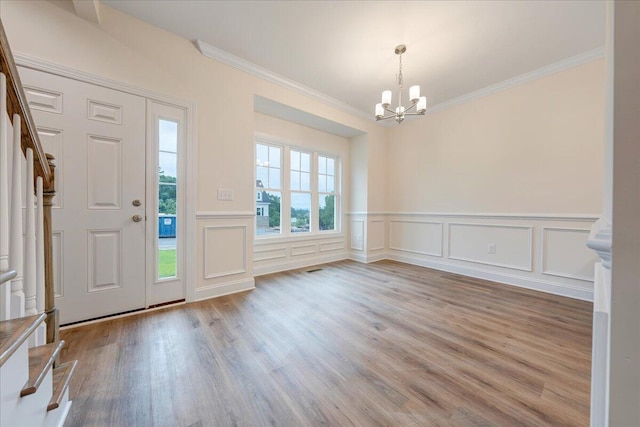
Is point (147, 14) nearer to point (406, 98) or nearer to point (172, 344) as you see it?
point (172, 344)

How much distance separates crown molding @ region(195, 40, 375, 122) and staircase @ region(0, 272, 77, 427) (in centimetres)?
264

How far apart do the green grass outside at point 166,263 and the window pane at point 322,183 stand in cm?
262

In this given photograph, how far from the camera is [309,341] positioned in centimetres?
178

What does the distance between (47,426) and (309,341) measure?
130 cm

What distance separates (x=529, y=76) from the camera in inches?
116

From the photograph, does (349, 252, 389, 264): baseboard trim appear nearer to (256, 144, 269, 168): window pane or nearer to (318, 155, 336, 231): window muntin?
(318, 155, 336, 231): window muntin

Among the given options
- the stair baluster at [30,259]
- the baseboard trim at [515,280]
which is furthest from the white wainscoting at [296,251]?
the stair baluster at [30,259]

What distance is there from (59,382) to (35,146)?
1024 mm

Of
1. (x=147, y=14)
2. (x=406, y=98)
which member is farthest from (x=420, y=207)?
(x=147, y=14)

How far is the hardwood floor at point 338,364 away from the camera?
1.16m

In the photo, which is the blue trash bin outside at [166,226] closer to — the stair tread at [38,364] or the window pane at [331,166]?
the stair tread at [38,364]

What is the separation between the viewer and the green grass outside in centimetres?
236

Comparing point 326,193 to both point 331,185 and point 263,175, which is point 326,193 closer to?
point 331,185

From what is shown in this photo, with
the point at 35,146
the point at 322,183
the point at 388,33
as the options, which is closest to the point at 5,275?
the point at 35,146
